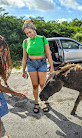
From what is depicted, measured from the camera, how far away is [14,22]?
1168 cm

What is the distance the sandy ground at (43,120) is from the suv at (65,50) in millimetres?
3347

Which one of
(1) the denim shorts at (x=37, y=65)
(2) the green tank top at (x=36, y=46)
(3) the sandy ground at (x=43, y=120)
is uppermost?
(2) the green tank top at (x=36, y=46)

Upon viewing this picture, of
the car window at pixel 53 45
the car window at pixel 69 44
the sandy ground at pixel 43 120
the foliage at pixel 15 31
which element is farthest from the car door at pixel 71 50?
the foliage at pixel 15 31

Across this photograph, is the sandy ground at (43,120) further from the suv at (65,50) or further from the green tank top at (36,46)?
the suv at (65,50)

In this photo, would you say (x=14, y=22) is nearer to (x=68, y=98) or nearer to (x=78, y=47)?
(x=78, y=47)

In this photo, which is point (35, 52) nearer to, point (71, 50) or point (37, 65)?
point (37, 65)

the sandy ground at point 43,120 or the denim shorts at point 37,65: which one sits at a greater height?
the denim shorts at point 37,65

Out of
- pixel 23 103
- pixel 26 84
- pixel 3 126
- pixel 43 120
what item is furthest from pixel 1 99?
pixel 26 84

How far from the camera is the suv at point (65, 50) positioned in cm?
692

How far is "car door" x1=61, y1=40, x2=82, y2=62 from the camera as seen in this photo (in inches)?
276

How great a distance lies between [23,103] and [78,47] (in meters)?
4.99

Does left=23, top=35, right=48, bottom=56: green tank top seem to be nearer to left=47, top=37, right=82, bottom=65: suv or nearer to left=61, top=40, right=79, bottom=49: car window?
left=47, top=37, right=82, bottom=65: suv

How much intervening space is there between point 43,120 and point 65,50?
188 inches

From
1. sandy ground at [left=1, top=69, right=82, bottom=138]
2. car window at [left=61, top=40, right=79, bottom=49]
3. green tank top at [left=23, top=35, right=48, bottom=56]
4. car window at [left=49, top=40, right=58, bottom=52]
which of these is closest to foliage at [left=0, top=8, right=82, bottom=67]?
car window at [left=49, top=40, right=58, bottom=52]
